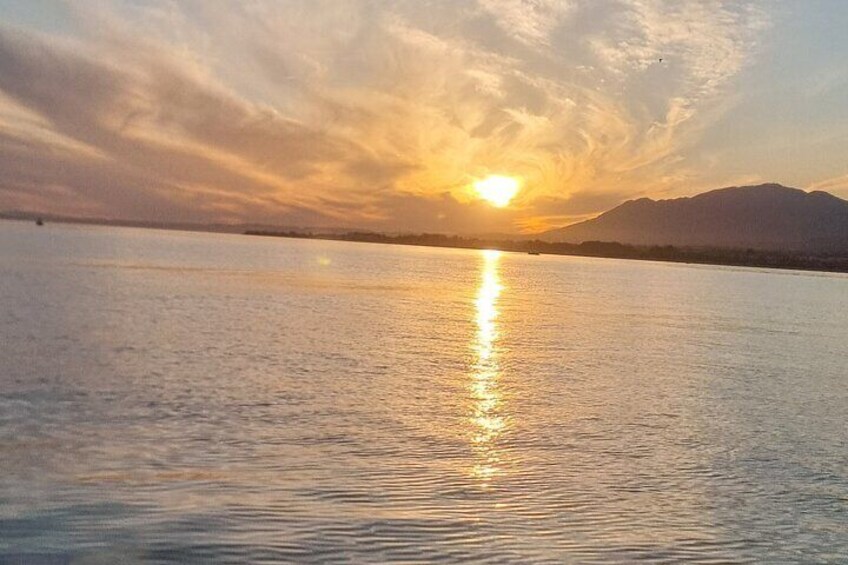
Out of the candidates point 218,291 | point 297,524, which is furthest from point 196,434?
point 218,291

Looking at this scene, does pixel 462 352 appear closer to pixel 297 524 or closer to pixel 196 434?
pixel 196 434

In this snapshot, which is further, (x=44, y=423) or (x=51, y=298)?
(x=51, y=298)

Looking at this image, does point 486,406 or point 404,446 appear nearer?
point 404,446

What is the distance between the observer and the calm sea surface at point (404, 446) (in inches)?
372

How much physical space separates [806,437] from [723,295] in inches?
2295

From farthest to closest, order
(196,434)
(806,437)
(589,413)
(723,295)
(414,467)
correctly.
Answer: (723,295)
(589,413)
(806,437)
(196,434)
(414,467)

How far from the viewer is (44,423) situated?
46.4ft

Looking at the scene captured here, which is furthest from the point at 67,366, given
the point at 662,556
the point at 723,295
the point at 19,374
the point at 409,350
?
the point at 723,295

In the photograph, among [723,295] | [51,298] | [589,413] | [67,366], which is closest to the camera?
[589,413]

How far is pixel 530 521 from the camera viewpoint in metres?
10.2

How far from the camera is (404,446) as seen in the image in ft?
45.2

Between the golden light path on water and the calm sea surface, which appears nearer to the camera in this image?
the calm sea surface

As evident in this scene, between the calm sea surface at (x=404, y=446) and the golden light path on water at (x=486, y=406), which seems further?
the golden light path on water at (x=486, y=406)

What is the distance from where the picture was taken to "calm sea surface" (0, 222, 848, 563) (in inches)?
372
